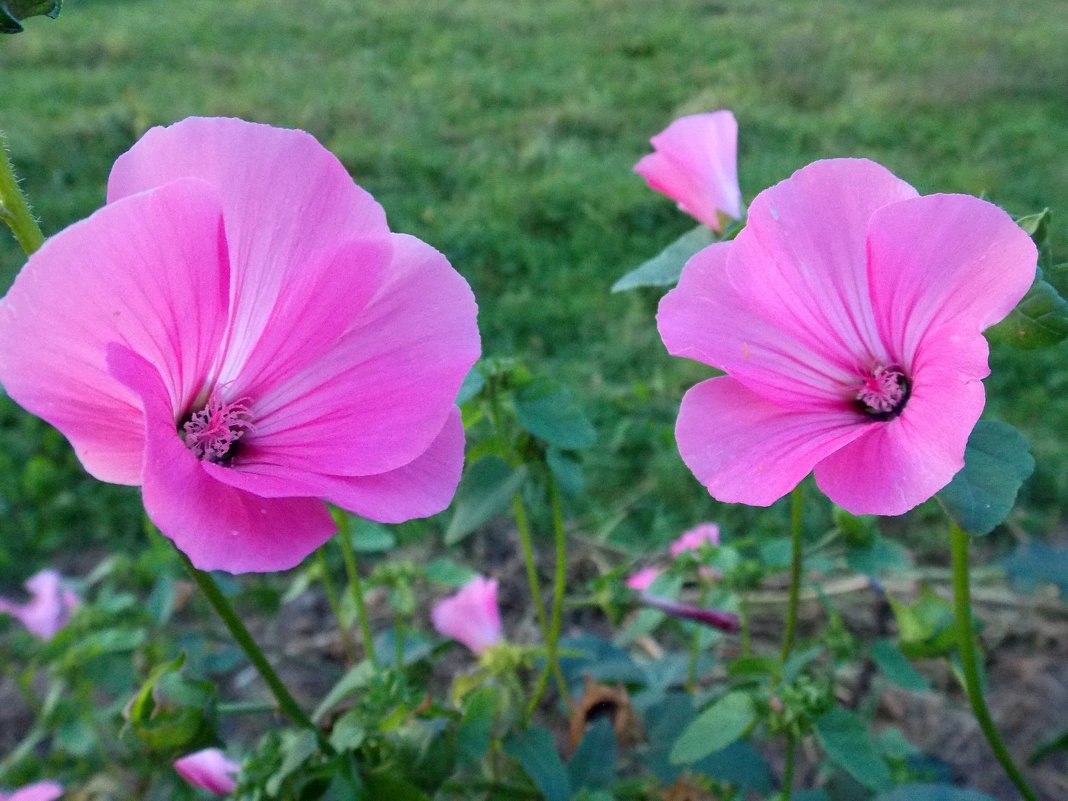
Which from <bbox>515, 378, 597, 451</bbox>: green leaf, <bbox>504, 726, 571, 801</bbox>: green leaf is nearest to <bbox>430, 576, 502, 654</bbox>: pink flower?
<bbox>504, 726, 571, 801</bbox>: green leaf

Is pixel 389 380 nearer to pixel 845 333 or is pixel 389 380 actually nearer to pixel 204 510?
pixel 204 510

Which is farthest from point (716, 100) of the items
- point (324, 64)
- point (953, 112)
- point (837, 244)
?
point (837, 244)

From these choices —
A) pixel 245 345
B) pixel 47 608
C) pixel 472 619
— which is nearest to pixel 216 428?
pixel 245 345

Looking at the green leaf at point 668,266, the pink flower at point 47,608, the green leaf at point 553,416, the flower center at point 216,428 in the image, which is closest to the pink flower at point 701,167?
the green leaf at point 668,266

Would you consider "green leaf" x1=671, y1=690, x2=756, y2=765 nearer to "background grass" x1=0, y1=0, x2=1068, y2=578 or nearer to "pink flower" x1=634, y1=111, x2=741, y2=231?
"pink flower" x1=634, y1=111, x2=741, y2=231

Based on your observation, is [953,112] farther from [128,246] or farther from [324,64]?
[128,246]

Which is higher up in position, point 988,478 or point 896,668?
point 988,478

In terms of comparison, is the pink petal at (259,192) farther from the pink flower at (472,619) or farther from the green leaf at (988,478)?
the pink flower at (472,619)
